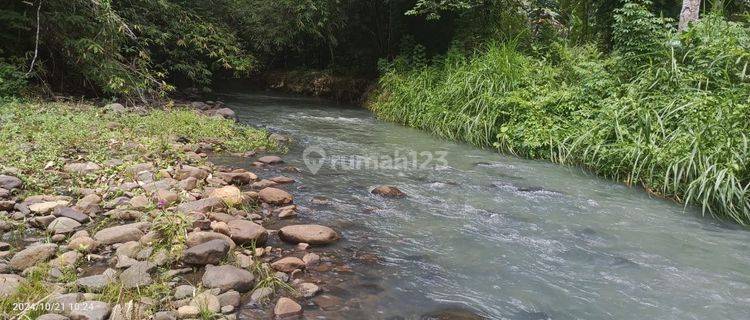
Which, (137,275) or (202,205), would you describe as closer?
(137,275)

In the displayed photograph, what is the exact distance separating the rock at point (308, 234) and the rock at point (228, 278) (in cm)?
68

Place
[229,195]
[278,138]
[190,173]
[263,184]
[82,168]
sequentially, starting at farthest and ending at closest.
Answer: [278,138] → [263,184] → [190,173] → [82,168] → [229,195]

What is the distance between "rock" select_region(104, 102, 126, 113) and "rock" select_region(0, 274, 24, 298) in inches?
212

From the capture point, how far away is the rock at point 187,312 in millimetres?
2387

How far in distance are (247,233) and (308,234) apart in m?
0.43

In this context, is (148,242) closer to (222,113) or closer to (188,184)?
(188,184)

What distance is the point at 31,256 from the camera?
2791 millimetres

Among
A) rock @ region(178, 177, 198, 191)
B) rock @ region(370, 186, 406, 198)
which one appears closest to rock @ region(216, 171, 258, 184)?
rock @ region(178, 177, 198, 191)

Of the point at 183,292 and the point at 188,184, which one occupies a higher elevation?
the point at 188,184

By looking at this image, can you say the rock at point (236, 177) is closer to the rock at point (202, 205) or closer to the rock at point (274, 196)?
the rock at point (274, 196)

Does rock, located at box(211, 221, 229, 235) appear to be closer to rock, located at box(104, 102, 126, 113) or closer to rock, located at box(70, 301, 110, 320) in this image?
rock, located at box(70, 301, 110, 320)

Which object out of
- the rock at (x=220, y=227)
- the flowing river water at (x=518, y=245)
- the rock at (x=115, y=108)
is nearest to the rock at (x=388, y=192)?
the flowing river water at (x=518, y=245)

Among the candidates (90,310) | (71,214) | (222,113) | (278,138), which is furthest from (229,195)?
(222,113)

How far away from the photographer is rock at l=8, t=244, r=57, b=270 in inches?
107
